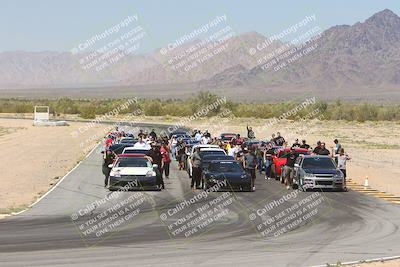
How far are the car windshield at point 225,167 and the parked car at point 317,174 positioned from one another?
2107mm

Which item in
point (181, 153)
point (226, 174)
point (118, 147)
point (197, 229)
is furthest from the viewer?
point (181, 153)

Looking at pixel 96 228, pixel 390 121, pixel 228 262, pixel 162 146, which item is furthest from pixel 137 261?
pixel 390 121

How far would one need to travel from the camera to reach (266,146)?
3853 centimetres

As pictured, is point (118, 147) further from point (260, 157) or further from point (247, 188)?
point (247, 188)

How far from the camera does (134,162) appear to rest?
1127 inches

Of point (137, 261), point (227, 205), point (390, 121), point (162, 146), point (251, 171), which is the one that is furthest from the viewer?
point (390, 121)

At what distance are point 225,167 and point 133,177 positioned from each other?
3.52 m

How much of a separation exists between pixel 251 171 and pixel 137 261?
14.8m

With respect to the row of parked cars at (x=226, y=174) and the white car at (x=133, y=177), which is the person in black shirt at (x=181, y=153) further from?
the white car at (x=133, y=177)

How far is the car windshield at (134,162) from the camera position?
28.4m

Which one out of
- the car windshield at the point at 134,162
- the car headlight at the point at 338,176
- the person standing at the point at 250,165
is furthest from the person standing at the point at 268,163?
the car windshield at the point at 134,162

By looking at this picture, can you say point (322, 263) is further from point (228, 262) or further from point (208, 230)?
point (208, 230)

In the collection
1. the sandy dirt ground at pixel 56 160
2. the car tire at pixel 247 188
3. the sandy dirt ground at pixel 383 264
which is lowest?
the sandy dirt ground at pixel 56 160

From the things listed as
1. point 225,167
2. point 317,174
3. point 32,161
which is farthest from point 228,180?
point 32,161
